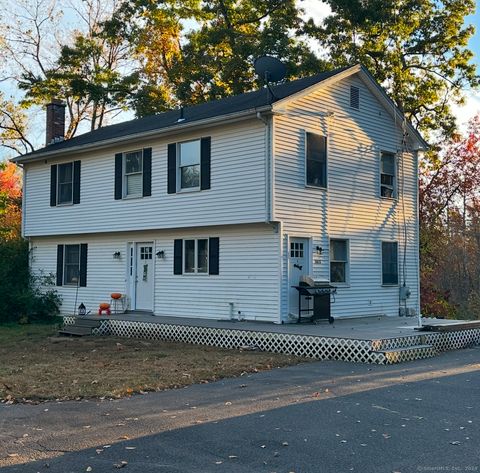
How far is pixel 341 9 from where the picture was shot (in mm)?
27031

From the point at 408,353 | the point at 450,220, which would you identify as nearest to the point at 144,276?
the point at 408,353

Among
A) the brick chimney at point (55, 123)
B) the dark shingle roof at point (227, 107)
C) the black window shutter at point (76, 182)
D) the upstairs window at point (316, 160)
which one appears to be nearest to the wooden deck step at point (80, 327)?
the black window shutter at point (76, 182)

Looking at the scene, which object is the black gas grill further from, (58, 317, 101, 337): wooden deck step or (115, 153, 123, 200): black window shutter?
(115, 153, 123, 200): black window shutter

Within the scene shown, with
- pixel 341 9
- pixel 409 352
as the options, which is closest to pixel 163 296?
pixel 409 352

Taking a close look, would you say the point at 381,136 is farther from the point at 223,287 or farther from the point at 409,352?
the point at 409,352

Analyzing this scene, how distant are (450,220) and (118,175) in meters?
19.4

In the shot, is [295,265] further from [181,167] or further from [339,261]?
[181,167]

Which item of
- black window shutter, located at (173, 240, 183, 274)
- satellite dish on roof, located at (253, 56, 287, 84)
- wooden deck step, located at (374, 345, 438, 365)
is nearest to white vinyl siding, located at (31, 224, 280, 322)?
black window shutter, located at (173, 240, 183, 274)

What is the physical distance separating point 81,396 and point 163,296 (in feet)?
29.8

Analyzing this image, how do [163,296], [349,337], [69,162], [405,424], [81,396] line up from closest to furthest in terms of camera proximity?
[405,424] < [81,396] < [349,337] < [163,296] < [69,162]

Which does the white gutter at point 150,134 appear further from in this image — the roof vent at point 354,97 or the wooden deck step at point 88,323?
the wooden deck step at point 88,323

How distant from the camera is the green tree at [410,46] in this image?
1064 inches

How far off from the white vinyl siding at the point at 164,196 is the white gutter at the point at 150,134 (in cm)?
28

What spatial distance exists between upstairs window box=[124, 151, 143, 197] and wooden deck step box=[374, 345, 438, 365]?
9078 millimetres
